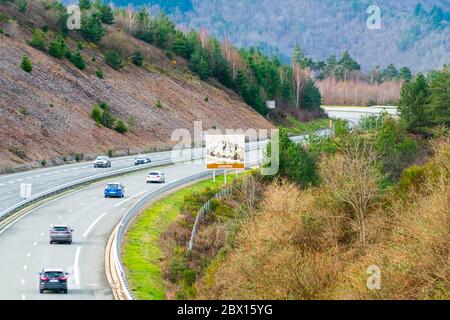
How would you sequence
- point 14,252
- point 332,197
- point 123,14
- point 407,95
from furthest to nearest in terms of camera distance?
point 123,14 < point 407,95 < point 332,197 < point 14,252

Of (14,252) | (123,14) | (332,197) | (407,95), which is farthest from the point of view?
(123,14)

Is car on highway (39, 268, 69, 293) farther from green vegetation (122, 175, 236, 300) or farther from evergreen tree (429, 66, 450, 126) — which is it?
evergreen tree (429, 66, 450, 126)

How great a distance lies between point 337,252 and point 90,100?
69627 millimetres

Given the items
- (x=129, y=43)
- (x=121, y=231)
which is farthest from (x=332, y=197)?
(x=129, y=43)

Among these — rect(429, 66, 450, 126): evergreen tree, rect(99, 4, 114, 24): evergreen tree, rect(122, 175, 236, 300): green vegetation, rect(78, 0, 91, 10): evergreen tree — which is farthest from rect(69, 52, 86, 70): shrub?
rect(122, 175, 236, 300): green vegetation

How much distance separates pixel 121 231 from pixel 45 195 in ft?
49.0

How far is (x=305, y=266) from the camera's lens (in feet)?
149

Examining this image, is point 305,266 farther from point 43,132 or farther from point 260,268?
point 43,132

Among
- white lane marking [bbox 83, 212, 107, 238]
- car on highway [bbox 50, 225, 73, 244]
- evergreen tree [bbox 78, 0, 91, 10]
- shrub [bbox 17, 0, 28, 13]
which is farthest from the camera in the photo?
evergreen tree [bbox 78, 0, 91, 10]

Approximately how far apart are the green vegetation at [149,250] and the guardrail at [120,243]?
0.51 m

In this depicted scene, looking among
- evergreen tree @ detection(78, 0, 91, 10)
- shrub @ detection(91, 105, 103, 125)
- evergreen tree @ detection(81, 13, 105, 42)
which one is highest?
evergreen tree @ detection(78, 0, 91, 10)

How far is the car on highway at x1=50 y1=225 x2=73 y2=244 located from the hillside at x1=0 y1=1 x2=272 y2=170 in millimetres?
34261

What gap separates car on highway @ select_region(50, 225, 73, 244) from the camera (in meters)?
54.8

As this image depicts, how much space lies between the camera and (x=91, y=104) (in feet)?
385
